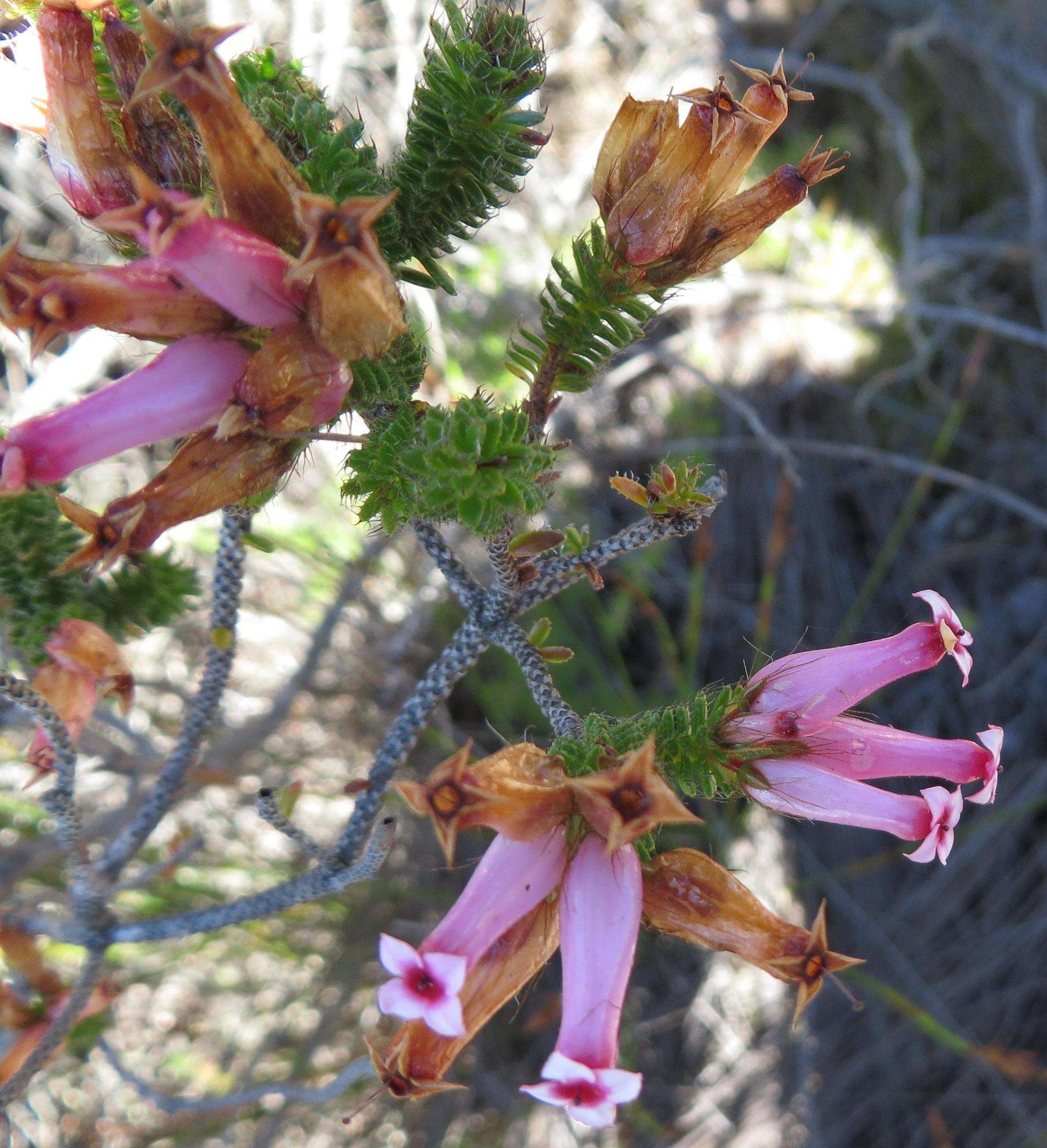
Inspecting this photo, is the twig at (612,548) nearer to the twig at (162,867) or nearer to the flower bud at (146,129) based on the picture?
the flower bud at (146,129)

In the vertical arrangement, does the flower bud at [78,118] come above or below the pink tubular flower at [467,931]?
above

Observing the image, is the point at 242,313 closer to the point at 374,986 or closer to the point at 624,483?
the point at 624,483

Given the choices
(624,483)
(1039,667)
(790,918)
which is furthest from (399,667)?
(1039,667)

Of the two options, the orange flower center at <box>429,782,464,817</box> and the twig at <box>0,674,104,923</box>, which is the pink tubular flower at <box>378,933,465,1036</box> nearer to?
the orange flower center at <box>429,782,464,817</box>

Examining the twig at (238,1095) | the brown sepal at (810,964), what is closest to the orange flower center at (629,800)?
the brown sepal at (810,964)

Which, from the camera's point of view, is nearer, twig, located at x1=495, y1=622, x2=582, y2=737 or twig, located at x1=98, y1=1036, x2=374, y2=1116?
twig, located at x1=495, y1=622, x2=582, y2=737

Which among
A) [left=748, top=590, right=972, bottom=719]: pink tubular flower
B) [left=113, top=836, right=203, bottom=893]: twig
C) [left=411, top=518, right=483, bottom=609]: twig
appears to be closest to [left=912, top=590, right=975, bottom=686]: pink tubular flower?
[left=748, top=590, right=972, bottom=719]: pink tubular flower

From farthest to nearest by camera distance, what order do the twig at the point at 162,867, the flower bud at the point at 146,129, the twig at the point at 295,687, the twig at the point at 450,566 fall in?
the twig at the point at 295,687
the twig at the point at 162,867
the twig at the point at 450,566
the flower bud at the point at 146,129
